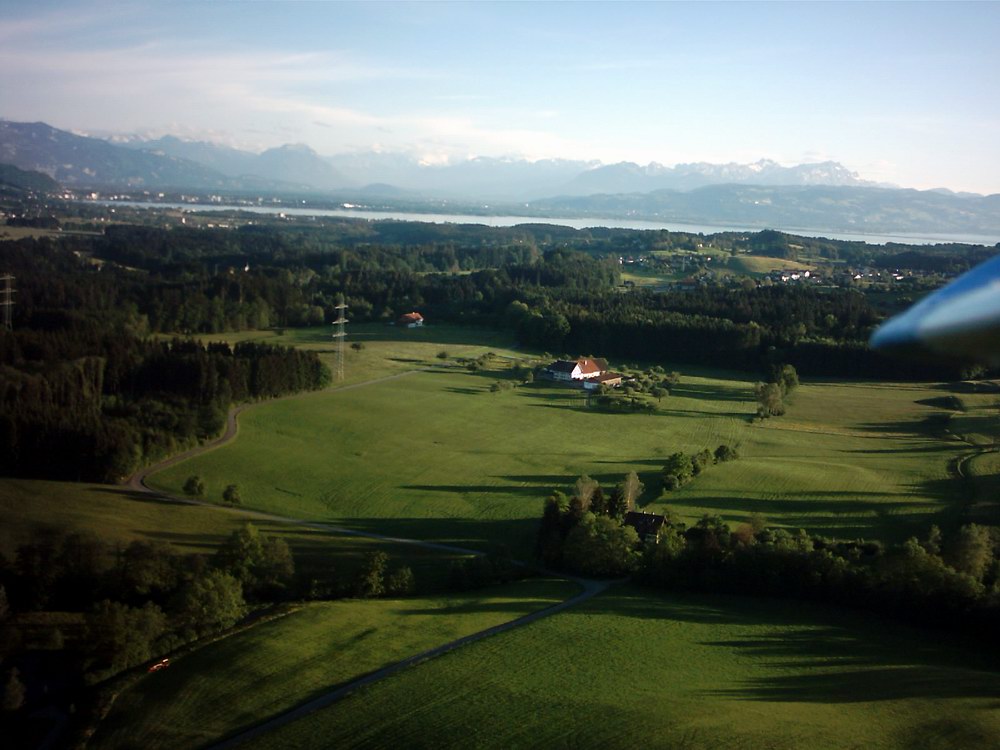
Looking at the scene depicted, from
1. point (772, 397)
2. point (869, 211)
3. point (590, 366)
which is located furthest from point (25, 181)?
point (772, 397)

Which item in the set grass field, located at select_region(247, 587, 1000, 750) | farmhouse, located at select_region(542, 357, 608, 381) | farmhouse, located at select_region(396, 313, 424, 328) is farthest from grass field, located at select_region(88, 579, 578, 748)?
farmhouse, located at select_region(396, 313, 424, 328)

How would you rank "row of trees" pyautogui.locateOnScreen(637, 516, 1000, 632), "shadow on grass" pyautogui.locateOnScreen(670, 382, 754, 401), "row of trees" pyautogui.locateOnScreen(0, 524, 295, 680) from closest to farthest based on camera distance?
"row of trees" pyautogui.locateOnScreen(0, 524, 295, 680) < "row of trees" pyautogui.locateOnScreen(637, 516, 1000, 632) < "shadow on grass" pyautogui.locateOnScreen(670, 382, 754, 401)

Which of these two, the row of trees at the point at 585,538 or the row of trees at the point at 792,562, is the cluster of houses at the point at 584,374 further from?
the row of trees at the point at 792,562

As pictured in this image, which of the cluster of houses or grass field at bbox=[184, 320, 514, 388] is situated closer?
the cluster of houses

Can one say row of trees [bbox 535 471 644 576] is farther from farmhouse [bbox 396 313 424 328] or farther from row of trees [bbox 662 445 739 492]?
farmhouse [bbox 396 313 424 328]

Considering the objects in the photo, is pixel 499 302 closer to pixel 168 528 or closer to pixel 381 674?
pixel 168 528

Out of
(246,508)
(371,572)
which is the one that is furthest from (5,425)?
(371,572)

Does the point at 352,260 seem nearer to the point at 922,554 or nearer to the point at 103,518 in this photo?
the point at 103,518
